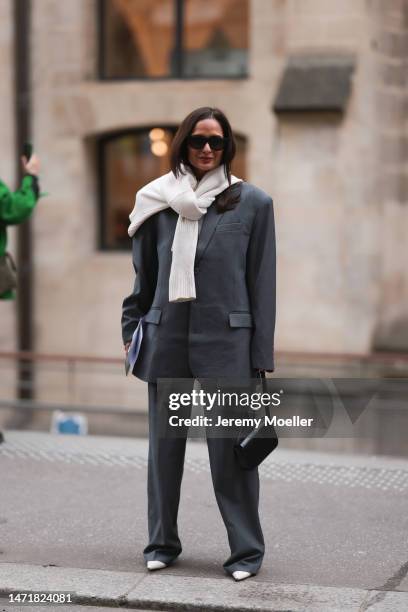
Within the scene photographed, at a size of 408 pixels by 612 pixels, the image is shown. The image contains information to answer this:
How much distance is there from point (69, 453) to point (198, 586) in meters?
2.86

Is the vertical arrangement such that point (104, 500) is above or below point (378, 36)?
below

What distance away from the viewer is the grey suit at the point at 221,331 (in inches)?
194

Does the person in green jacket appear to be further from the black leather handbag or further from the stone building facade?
the stone building facade

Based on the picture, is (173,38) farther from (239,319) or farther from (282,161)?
(239,319)

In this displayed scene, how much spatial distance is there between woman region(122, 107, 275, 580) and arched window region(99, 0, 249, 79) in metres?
6.57

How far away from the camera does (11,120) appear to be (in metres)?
11.7

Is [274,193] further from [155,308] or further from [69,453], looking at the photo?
[155,308]

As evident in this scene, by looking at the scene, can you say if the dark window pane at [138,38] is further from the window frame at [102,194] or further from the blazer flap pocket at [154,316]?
the blazer flap pocket at [154,316]

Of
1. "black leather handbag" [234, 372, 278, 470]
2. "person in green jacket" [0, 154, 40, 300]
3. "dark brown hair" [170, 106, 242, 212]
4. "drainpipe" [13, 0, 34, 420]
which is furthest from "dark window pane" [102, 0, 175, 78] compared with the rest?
"black leather handbag" [234, 372, 278, 470]

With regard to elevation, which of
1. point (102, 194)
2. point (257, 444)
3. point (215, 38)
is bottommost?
point (257, 444)

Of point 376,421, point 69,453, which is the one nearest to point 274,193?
point 376,421

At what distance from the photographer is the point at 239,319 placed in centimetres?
493

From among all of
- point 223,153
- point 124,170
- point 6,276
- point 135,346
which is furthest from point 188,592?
point 124,170

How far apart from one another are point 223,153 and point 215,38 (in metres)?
6.73
